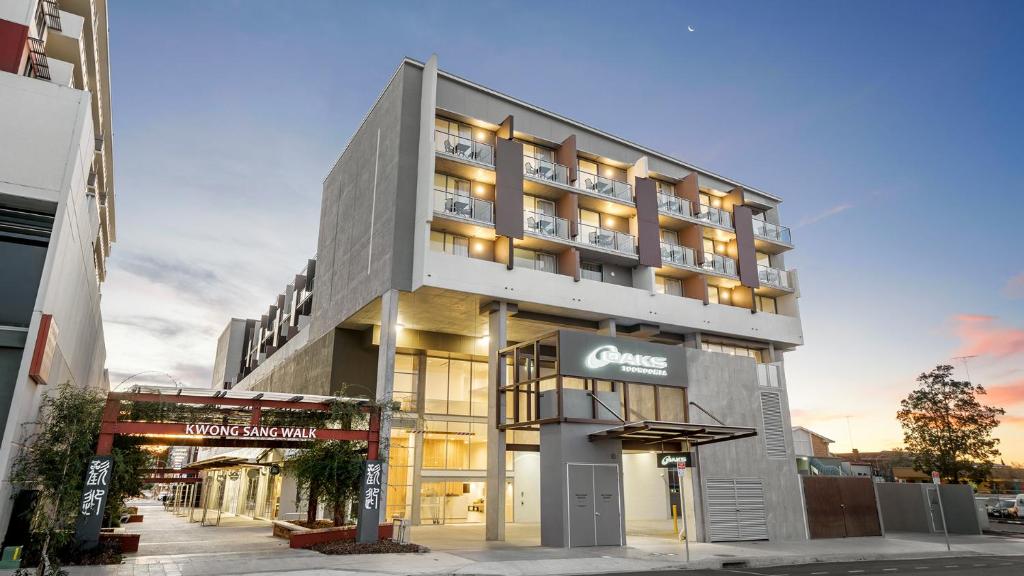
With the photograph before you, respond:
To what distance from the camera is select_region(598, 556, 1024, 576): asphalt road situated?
59.4 feet

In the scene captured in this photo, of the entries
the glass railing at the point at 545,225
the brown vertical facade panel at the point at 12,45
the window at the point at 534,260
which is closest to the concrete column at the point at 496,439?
the window at the point at 534,260

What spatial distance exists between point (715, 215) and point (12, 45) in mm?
35614

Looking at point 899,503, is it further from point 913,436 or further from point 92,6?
point 92,6

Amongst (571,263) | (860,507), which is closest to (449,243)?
(571,263)

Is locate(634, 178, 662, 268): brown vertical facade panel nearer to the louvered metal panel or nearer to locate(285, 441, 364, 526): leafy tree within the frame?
the louvered metal panel

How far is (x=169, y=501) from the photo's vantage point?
71875 millimetres

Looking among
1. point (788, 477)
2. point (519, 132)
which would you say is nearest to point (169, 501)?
point (519, 132)

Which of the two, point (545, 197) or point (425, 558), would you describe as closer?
point (425, 558)

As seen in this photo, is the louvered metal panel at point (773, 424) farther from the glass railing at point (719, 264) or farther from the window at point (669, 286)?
the glass railing at point (719, 264)

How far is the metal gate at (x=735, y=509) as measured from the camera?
2784cm

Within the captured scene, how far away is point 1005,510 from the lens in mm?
48438

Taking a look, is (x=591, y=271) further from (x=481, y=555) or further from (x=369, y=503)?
(x=369, y=503)

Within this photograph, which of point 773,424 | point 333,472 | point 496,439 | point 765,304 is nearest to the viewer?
point 333,472

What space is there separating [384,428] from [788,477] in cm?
2004
